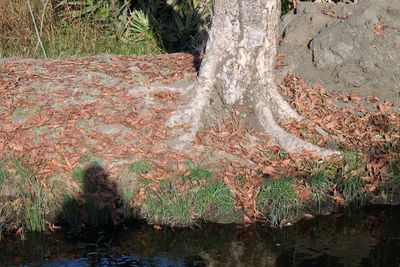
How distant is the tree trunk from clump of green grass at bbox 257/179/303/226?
84 cm

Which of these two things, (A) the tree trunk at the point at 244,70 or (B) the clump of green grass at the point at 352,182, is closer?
(B) the clump of green grass at the point at 352,182

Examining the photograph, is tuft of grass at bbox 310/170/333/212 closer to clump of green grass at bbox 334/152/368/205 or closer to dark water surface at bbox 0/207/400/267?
clump of green grass at bbox 334/152/368/205

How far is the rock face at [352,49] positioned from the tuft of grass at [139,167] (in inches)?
111

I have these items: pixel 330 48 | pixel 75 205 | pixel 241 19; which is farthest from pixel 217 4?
pixel 75 205

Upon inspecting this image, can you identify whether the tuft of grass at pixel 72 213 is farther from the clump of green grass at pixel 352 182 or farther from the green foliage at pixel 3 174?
the clump of green grass at pixel 352 182

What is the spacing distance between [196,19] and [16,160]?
19.6 ft

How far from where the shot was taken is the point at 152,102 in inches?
407

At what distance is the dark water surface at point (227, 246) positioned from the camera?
789 cm

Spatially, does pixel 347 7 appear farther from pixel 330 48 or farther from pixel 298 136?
pixel 298 136

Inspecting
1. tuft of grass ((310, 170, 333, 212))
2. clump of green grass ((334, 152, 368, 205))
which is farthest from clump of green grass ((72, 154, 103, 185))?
clump of green grass ((334, 152, 368, 205))

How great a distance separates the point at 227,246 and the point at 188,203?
775 mm

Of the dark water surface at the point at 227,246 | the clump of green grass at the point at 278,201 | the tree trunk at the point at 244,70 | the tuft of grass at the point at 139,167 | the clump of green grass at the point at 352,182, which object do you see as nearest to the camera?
the dark water surface at the point at 227,246

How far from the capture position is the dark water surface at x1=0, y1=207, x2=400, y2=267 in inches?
311

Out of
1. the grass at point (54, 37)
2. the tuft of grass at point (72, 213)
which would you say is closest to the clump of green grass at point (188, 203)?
the tuft of grass at point (72, 213)
